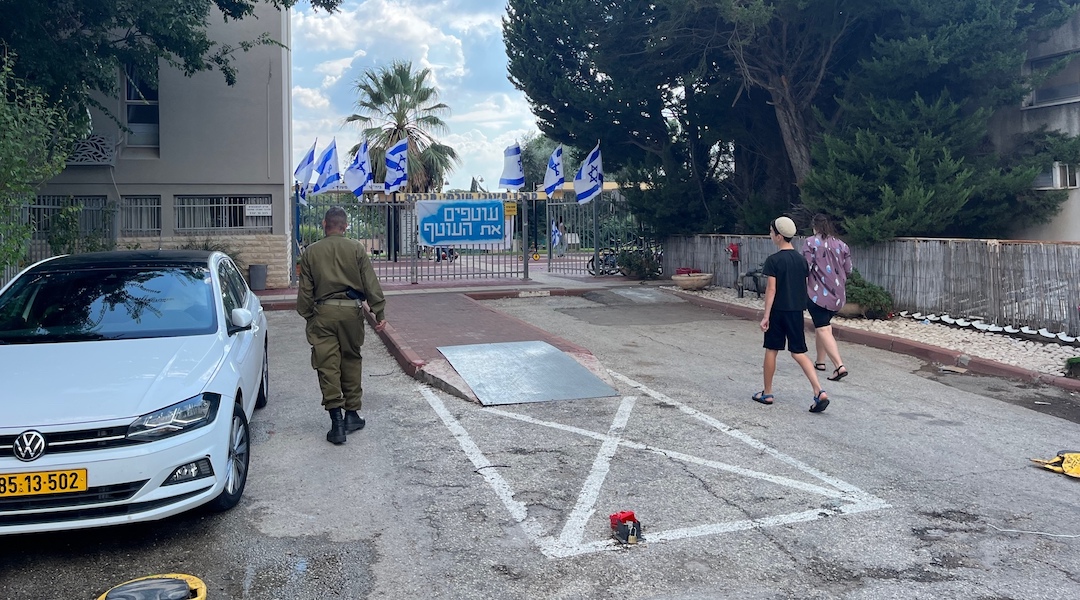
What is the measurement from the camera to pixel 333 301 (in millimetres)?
6387

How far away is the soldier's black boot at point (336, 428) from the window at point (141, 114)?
563 inches

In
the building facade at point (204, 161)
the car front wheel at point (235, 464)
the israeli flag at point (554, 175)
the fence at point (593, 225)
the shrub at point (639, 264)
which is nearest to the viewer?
the car front wheel at point (235, 464)

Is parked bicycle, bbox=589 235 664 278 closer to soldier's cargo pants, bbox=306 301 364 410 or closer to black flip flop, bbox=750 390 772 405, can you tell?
black flip flop, bbox=750 390 772 405

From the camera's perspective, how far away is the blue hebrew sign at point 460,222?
64.3ft

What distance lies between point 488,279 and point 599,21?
22.2 feet

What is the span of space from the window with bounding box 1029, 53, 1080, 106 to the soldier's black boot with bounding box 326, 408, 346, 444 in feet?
46.9

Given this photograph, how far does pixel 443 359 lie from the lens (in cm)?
930

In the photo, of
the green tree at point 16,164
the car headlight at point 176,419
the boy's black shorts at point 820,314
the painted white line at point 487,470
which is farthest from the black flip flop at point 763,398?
the green tree at point 16,164

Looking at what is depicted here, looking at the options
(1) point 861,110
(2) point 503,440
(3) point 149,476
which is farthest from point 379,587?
(1) point 861,110

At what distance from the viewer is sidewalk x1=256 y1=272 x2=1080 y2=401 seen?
905cm

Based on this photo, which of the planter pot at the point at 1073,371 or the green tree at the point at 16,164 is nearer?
the green tree at the point at 16,164

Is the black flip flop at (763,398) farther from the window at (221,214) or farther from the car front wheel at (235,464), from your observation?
the window at (221,214)

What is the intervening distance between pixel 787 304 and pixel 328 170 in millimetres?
14917

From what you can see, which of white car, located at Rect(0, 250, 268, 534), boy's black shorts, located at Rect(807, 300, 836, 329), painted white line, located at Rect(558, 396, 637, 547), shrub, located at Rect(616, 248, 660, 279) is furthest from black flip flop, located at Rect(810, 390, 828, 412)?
shrub, located at Rect(616, 248, 660, 279)
